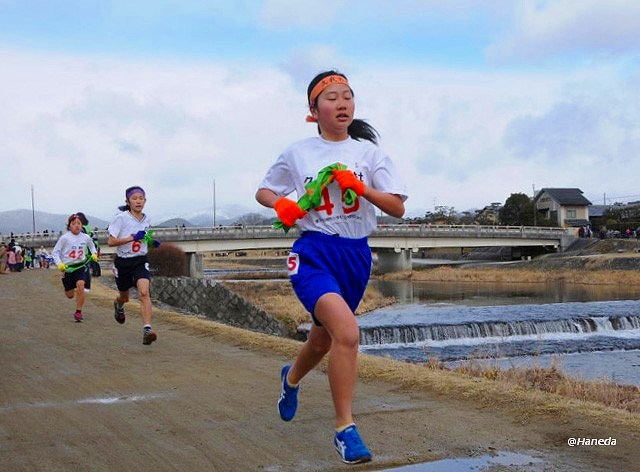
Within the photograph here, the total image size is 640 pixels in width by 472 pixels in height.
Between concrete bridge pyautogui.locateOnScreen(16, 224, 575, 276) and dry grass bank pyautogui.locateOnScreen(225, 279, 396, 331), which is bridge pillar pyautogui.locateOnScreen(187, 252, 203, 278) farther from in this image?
dry grass bank pyautogui.locateOnScreen(225, 279, 396, 331)

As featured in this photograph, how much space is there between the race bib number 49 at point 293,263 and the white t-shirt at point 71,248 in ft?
28.1

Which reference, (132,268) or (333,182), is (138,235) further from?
(333,182)

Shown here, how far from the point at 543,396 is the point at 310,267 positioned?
261 cm

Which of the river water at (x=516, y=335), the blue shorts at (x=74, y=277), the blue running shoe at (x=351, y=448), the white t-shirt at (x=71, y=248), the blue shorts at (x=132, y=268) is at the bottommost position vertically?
the river water at (x=516, y=335)

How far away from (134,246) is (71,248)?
8.81ft

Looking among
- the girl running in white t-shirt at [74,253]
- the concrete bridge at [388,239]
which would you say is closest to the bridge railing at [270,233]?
the concrete bridge at [388,239]

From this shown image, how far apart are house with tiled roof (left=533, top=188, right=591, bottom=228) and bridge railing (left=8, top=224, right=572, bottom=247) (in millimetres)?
21479

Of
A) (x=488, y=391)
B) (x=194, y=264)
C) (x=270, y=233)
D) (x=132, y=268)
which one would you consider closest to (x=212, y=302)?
(x=132, y=268)

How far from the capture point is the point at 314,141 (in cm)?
447

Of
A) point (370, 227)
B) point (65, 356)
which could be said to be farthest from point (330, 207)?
point (65, 356)

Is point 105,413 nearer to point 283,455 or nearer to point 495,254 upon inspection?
point 283,455

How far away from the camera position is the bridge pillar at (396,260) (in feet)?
201

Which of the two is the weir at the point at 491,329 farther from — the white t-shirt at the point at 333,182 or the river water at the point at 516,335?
the white t-shirt at the point at 333,182

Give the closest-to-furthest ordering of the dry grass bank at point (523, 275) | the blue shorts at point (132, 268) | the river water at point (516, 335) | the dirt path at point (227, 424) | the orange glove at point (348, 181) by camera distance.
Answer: the orange glove at point (348, 181)
the dirt path at point (227, 424)
the blue shorts at point (132, 268)
the river water at point (516, 335)
the dry grass bank at point (523, 275)
